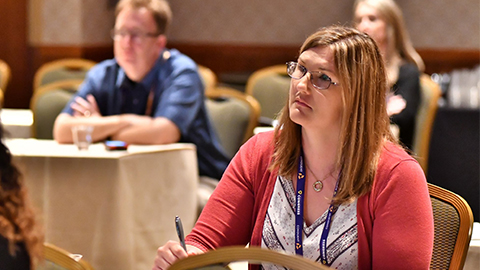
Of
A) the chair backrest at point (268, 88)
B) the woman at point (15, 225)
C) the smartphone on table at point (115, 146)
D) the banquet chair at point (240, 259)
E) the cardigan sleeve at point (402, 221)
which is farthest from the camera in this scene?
the chair backrest at point (268, 88)

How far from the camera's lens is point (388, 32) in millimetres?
3531

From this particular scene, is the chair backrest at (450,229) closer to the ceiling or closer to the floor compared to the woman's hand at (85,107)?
closer to the ceiling

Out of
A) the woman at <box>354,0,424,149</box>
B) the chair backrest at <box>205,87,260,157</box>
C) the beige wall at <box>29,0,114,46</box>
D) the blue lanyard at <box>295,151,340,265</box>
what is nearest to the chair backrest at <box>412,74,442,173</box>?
the woman at <box>354,0,424,149</box>

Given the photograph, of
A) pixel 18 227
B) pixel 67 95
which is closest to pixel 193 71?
pixel 67 95

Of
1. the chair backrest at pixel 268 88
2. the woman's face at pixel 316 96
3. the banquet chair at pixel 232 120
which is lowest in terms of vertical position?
the chair backrest at pixel 268 88

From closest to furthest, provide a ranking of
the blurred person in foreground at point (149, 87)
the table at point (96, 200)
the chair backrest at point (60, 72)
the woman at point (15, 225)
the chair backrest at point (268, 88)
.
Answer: the woman at point (15, 225) < the table at point (96, 200) < the blurred person in foreground at point (149, 87) < the chair backrest at point (268, 88) < the chair backrest at point (60, 72)

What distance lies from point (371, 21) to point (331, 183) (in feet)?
7.14

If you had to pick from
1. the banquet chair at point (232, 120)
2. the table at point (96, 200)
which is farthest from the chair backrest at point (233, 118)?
the table at point (96, 200)

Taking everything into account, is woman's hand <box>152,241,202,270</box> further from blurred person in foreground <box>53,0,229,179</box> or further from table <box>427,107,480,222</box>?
blurred person in foreground <box>53,0,229,179</box>

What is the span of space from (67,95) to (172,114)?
855mm

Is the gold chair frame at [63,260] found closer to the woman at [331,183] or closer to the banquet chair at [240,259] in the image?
the banquet chair at [240,259]

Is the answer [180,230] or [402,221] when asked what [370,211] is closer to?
[402,221]

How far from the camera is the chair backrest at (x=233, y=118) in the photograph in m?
3.18

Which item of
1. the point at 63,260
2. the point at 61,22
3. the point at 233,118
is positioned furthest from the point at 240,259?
the point at 61,22
